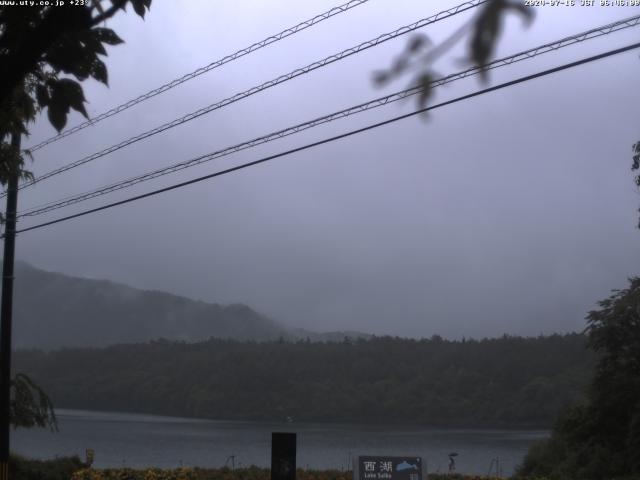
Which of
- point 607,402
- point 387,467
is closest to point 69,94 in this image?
point 387,467

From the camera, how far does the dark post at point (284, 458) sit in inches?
518

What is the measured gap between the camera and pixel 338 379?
41.2 m

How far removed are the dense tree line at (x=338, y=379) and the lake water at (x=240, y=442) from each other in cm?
92

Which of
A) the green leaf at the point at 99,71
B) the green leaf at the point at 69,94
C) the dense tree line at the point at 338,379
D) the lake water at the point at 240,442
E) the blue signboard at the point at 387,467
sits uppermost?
the green leaf at the point at 99,71

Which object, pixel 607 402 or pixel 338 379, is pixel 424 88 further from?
pixel 338 379

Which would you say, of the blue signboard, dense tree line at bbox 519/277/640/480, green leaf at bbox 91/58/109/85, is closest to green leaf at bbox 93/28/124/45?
green leaf at bbox 91/58/109/85

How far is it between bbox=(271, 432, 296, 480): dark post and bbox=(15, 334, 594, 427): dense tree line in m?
22.5

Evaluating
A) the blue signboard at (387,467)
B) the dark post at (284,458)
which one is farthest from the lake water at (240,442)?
the blue signboard at (387,467)

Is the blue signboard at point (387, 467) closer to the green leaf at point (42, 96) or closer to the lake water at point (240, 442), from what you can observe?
the lake water at point (240, 442)

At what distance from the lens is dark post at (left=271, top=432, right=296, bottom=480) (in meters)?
13.2

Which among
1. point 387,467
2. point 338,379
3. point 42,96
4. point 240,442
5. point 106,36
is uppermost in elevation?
point 106,36

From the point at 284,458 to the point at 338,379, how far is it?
2826 centimetres

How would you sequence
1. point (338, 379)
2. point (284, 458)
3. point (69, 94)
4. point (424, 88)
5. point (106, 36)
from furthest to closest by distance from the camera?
point (338, 379) < point (284, 458) < point (106, 36) < point (69, 94) < point (424, 88)

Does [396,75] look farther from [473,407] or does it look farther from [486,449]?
[473,407]
